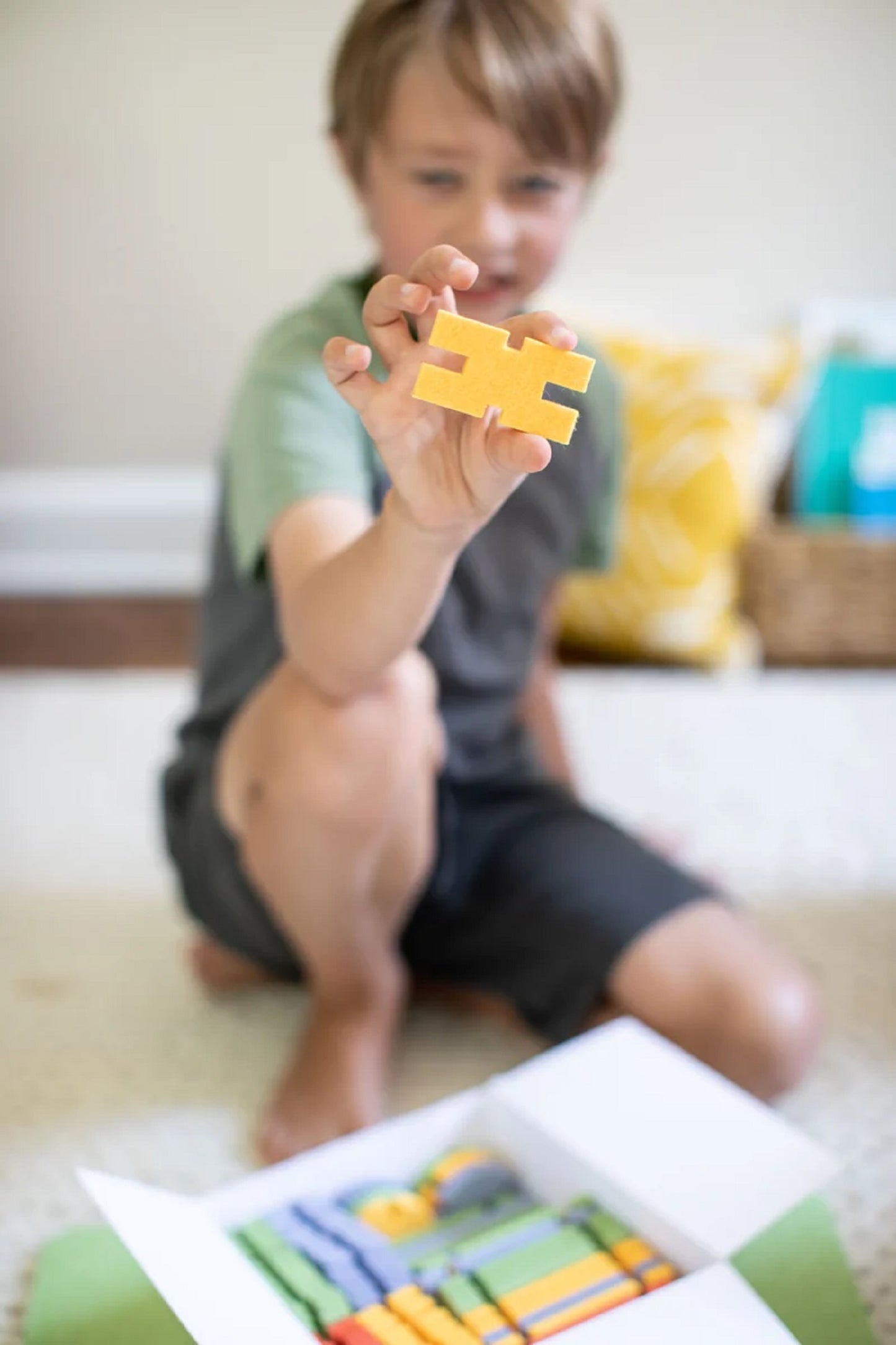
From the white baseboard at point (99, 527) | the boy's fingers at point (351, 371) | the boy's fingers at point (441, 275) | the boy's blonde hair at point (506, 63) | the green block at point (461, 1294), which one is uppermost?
the boy's blonde hair at point (506, 63)

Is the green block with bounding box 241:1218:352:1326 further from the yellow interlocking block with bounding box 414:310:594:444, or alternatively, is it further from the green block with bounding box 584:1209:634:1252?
the yellow interlocking block with bounding box 414:310:594:444

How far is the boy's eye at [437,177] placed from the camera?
2.39 feet

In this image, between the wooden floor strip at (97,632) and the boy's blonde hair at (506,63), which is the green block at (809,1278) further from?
the wooden floor strip at (97,632)

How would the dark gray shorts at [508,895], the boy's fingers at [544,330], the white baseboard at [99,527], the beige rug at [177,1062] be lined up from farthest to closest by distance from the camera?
the white baseboard at [99,527] < the dark gray shorts at [508,895] < the beige rug at [177,1062] < the boy's fingers at [544,330]

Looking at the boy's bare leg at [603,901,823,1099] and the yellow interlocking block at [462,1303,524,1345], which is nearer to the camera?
the yellow interlocking block at [462,1303,524,1345]

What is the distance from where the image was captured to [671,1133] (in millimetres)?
629

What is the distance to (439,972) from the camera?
90cm

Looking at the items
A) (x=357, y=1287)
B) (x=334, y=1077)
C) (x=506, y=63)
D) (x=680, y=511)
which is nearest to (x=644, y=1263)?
(x=357, y=1287)

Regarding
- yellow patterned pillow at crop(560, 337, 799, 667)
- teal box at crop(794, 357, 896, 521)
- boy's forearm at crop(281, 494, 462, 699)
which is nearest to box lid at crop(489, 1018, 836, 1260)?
boy's forearm at crop(281, 494, 462, 699)

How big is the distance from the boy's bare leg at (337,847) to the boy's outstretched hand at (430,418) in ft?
0.62

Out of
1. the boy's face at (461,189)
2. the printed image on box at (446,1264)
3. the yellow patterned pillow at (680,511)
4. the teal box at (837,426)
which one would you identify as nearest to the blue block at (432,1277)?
the printed image on box at (446,1264)

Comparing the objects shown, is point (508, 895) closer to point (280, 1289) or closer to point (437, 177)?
point (280, 1289)

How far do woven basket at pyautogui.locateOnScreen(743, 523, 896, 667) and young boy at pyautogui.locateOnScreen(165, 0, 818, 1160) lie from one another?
76 cm

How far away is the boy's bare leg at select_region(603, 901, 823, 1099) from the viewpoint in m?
0.78
